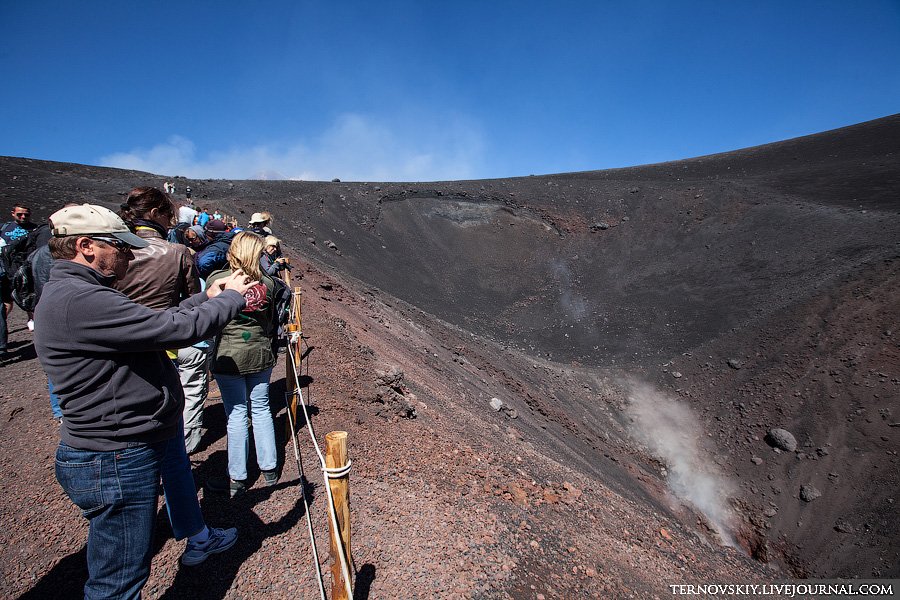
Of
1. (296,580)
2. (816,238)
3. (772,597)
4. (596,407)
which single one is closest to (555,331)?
(596,407)

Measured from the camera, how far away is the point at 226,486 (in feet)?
11.9

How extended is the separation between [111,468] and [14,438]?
12.5ft

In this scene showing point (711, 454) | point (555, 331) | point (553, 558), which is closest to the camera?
point (553, 558)

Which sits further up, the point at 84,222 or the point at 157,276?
the point at 84,222

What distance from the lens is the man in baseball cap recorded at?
5.90ft

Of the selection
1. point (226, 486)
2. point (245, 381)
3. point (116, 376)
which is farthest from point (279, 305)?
point (116, 376)

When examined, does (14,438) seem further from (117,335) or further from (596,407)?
(596,407)

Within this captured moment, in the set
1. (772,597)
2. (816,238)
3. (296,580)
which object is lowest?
(772,597)

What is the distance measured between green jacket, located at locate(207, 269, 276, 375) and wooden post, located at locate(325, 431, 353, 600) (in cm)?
141

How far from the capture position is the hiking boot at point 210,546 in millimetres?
2793

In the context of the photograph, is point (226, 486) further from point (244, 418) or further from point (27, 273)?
point (27, 273)

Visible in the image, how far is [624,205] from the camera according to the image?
24.3m

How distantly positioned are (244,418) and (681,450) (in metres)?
11.3

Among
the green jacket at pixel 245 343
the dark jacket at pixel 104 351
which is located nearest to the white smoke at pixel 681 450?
the green jacket at pixel 245 343
